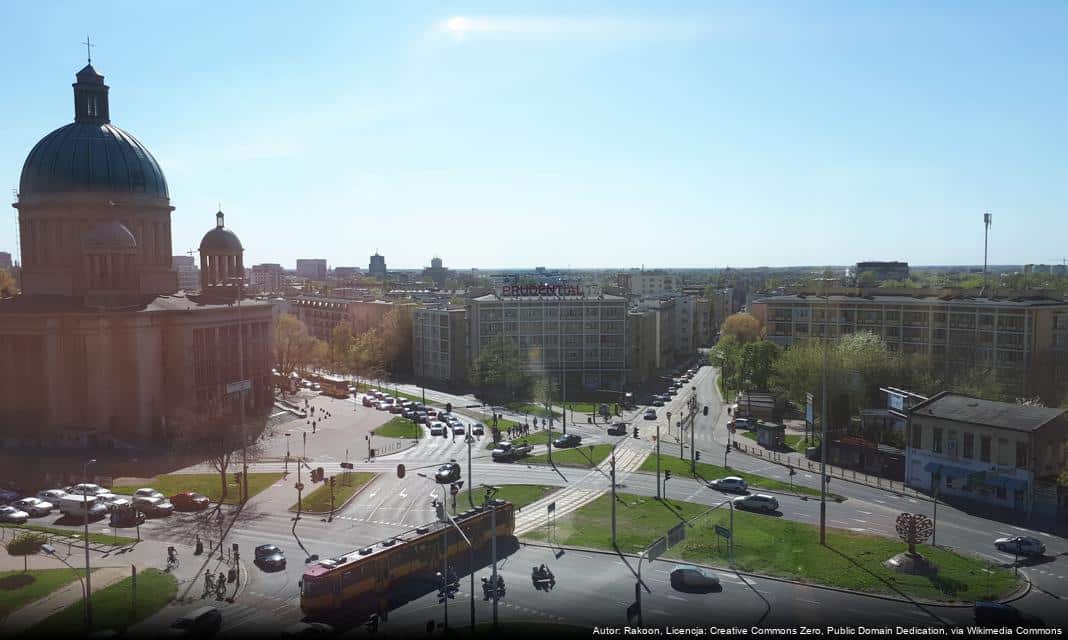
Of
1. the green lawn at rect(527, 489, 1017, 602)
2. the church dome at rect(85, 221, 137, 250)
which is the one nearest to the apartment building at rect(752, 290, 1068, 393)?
the green lawn at rect(527, 489, 1017, 602)

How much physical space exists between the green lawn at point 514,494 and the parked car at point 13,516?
87.5 ft

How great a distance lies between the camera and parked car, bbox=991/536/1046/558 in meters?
41.4

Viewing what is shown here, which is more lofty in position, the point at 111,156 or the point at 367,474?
the point at 111,156

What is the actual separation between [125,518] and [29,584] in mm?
10232

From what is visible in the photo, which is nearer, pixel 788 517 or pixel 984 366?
pixel 788 517

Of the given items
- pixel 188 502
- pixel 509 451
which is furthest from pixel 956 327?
pixel 188 502

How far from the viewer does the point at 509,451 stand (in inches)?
2611

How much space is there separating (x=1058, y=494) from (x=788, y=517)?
17.0 meters

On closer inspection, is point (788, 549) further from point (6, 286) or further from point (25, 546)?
point (6, 286)

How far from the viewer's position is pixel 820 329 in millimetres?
97125

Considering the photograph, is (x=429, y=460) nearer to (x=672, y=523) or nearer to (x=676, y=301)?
(x=672, y=523)

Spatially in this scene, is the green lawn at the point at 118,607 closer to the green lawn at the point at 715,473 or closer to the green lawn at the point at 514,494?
the green lawn at the point at 514,494

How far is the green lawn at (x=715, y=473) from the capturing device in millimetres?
55719

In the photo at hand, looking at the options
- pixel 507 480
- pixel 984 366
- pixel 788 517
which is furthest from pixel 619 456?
pixel 984 366
